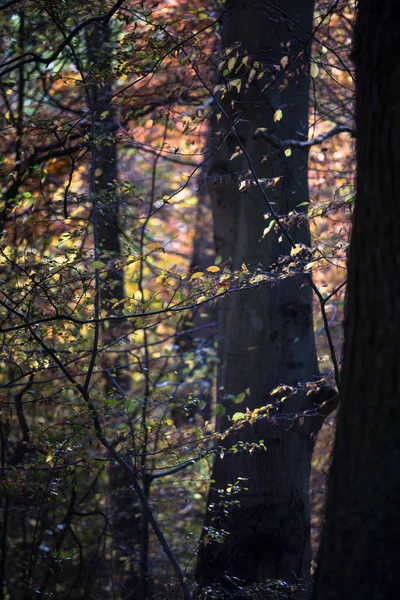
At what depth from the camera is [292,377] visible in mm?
4492

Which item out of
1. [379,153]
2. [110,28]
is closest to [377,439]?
[379,153]

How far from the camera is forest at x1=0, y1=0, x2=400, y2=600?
229cm

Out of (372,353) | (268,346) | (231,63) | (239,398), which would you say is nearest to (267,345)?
(268,346)

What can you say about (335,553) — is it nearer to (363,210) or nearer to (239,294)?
(363,210)

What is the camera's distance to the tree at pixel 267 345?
14.2 ft

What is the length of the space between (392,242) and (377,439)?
73cm

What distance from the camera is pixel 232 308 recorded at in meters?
4.84

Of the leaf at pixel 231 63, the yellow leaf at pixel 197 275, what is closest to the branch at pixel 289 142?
the leaf at pixel 231 63

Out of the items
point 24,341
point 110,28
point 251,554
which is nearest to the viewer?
point 24,341

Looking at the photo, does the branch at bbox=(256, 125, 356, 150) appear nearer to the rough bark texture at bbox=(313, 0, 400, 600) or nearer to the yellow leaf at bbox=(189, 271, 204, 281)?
the yellow leaf at bbox=(189, 271, 204, 281)

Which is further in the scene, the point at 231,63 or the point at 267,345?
the point at 267,345

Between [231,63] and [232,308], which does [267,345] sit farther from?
[231,63]

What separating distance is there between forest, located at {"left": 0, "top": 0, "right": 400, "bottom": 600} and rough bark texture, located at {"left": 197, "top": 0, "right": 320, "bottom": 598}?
0.6 inches

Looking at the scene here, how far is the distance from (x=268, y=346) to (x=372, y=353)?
7.48 feet
